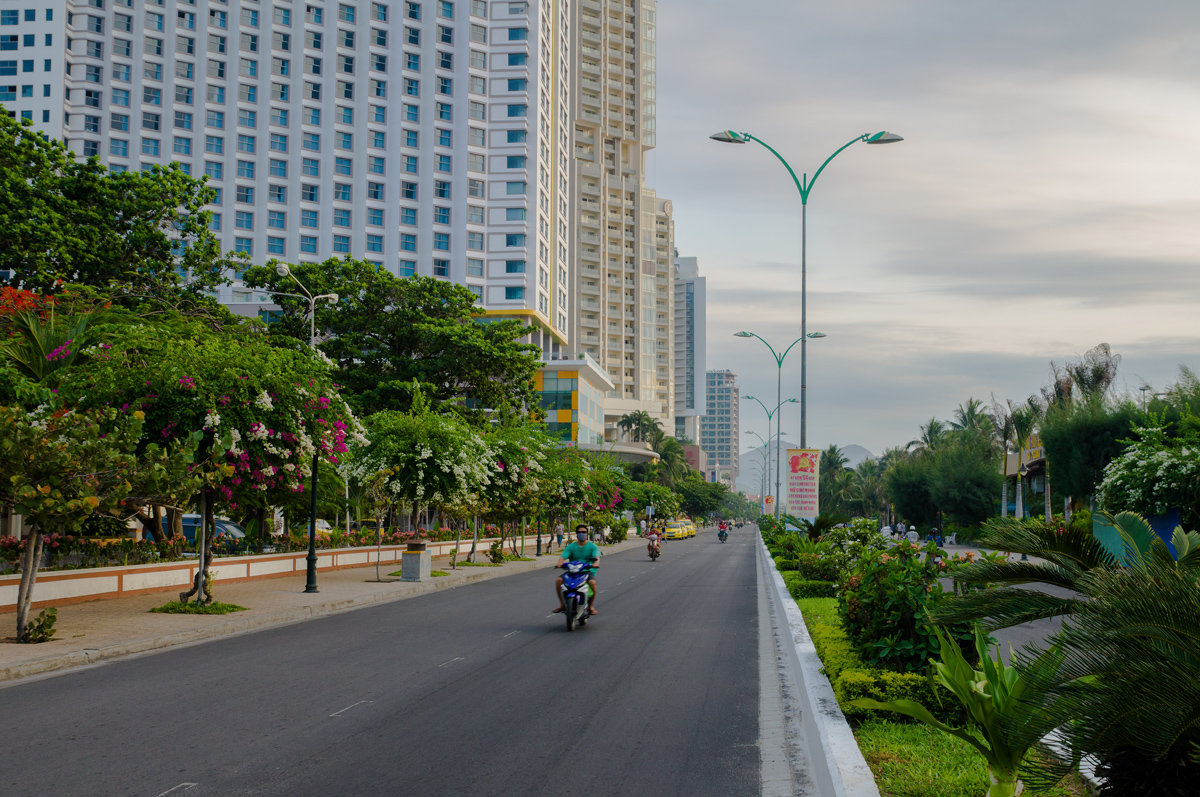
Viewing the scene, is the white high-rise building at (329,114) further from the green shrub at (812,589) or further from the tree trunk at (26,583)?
the tree trunk at (26,583)

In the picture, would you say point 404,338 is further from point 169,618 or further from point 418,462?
point 169,618

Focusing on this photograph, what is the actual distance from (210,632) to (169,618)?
1809 millimetres

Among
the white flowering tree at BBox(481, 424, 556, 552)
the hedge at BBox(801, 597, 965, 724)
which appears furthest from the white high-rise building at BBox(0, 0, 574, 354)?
the hedge at BBox(801, 597, 965, 724)

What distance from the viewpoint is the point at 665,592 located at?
26.4 m

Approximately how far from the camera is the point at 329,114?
94125mm

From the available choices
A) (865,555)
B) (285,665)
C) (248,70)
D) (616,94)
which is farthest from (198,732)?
(616,94)

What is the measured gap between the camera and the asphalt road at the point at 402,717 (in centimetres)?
721

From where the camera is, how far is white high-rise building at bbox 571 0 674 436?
162500 mm

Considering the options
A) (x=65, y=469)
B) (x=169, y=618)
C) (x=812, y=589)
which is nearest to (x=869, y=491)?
(x=812, y=589)

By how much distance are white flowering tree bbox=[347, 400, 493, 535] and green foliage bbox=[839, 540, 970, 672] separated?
67.2 ft

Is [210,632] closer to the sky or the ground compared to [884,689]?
closer to the ground

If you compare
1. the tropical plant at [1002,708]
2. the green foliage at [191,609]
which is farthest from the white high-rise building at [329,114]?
the tropical plant at [1002,708]

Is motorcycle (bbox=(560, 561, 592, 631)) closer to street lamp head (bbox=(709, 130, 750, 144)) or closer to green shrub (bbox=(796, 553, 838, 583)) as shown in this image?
green shrub (bbox=(796, 553, 838, 583))

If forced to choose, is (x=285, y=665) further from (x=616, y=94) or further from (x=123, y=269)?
(x=616, y=94)
